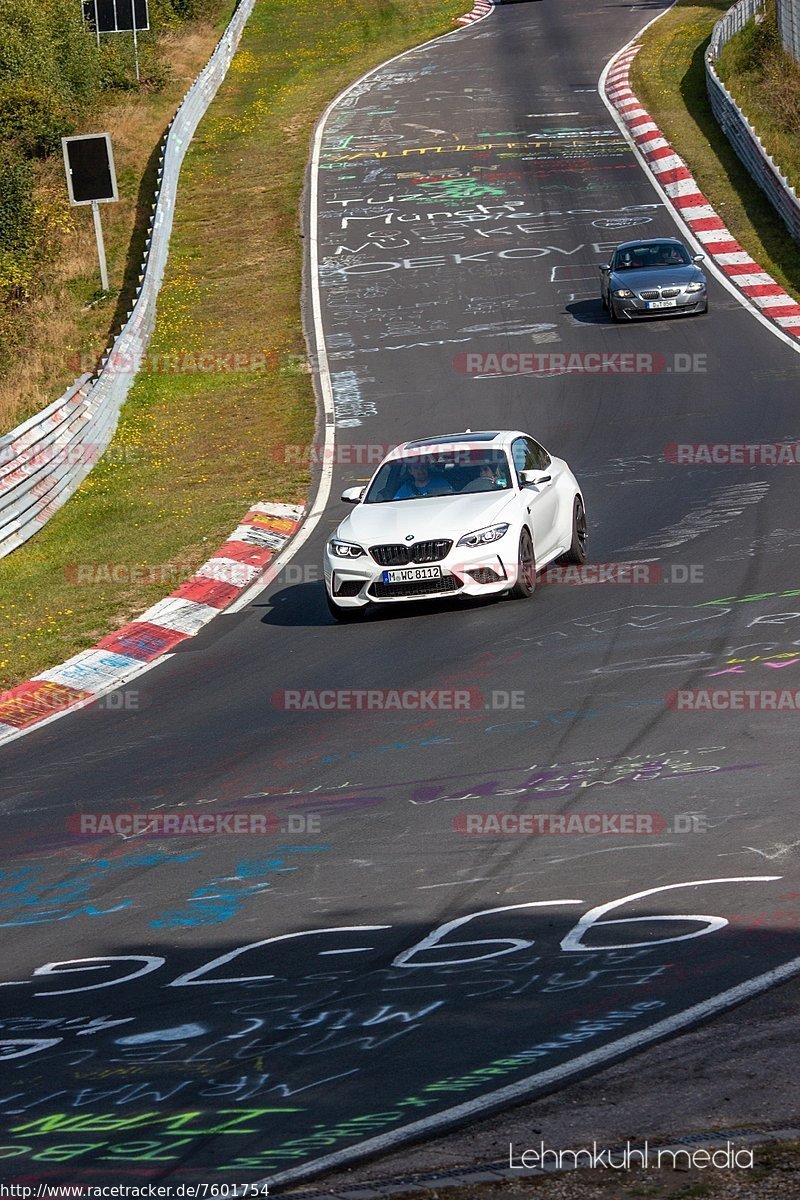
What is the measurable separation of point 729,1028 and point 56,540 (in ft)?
51.4

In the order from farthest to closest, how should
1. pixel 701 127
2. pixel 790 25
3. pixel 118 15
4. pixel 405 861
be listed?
pixel 118 15, pixel 790 25, pixel 701 127, pixel 405 861

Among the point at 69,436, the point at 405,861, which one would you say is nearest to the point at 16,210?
the point at 69,436

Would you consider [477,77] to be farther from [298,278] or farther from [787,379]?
[787,379]

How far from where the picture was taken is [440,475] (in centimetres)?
1597

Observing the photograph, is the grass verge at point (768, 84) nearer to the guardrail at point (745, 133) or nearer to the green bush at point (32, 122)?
the guardrail at point (745, 133)

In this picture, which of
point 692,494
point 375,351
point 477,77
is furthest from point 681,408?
point 477,77

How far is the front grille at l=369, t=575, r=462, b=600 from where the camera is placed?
14.8 meters

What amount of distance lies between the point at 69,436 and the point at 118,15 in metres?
30.9

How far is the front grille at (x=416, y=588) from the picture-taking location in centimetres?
1479

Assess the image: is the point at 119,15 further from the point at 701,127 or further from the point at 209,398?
the point at 209,398

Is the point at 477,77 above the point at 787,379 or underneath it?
above

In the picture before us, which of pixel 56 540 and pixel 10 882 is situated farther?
pixel 56 540

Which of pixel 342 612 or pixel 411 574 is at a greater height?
pixel 411 574

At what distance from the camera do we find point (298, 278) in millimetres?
34625
